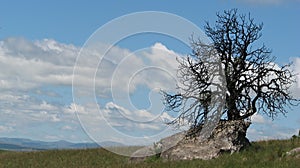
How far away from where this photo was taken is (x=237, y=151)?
26.1 metres

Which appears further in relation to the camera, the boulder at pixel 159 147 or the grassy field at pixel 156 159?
the boulder at pixel 159 147

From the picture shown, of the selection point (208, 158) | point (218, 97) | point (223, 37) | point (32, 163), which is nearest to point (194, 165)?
point (208, 158)

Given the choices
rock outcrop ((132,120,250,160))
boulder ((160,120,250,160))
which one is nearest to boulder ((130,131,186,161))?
rock outcrop ((132,120,250,160))

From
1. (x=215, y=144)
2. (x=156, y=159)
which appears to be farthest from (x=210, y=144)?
(x=156, y=159)

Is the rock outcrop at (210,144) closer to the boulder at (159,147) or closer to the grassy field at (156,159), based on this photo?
the boulder at (159,147)

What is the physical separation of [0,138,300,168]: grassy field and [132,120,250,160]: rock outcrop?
578 millimetres

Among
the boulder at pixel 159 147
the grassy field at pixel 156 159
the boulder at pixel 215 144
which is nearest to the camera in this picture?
the grassy field at pixel 156 159

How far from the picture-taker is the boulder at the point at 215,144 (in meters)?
25.9

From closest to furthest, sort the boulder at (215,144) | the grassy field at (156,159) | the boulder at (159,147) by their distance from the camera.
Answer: the grassy field at (156,159), the boulder at (215,144), the boulder at (159,147)

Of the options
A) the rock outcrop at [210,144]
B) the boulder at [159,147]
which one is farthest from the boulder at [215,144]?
the boulder at [159,147]

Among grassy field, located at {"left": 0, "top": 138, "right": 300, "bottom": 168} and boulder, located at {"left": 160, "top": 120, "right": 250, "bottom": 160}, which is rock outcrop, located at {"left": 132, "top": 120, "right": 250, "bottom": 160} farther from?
grassy field, located at {"left": 0, "top": 138, "right": 300, "bottom": 168}

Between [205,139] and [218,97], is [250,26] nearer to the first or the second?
[218,97]

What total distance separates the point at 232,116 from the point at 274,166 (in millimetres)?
7146

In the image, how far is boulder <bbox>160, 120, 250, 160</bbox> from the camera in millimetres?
25938
